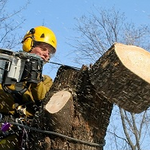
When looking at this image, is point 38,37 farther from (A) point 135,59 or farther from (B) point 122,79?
(B) point 122,79

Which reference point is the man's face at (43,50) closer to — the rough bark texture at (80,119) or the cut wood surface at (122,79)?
the rough bark texture at (80,119)

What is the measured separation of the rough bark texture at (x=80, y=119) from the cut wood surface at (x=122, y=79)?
0.11 m

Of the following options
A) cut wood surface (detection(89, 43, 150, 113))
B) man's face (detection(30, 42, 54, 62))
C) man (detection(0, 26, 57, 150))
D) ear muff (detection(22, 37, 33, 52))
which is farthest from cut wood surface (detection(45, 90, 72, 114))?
ear muff (detection(22, 37, 33, 52))

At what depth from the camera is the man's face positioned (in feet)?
12.8

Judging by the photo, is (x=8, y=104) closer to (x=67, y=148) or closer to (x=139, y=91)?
(x=67, y=148)

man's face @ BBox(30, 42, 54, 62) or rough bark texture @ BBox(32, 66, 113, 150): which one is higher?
man's face @ BBox(30, 42, 54, 62)

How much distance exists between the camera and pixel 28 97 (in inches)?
137

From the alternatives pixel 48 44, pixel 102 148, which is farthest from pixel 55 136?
pixel 48 44

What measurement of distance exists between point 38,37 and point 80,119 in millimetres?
1590

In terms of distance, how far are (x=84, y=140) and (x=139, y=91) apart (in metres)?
0.55

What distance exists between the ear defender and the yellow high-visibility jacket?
1.65 ft

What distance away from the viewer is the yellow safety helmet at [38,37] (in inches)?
158

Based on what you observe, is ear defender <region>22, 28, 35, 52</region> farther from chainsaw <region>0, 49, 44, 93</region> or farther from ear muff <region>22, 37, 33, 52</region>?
chainsaw <region>0, 49, 44, 93</region>

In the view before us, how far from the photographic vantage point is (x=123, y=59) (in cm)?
264
